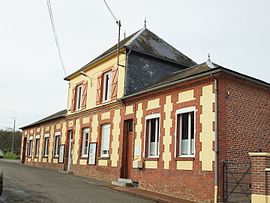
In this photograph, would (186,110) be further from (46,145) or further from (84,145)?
(46,145)

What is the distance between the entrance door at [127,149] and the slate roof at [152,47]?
3948mm

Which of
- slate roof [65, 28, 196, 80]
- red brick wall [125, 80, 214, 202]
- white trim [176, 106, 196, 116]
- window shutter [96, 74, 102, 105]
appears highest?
slate roof [65, 28, 196, 80]

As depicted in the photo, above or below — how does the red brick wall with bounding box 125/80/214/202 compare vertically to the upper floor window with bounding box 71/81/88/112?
below

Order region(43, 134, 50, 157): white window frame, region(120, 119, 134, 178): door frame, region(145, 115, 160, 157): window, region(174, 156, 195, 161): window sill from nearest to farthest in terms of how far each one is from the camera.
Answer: region(174, 156, 195, 161): window sill < region(145, 115, 160, 157): window < region(120, 119, 134, 178): door frame < region(43, 134, 50, 157): white window frame

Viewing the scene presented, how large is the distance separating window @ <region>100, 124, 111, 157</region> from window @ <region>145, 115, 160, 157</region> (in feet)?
12.1

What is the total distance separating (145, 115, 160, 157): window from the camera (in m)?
15.2

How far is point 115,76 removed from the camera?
18859 millimetres

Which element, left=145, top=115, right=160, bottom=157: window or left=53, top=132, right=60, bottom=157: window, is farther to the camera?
left=53, top=132, right=60, bottom=157: window

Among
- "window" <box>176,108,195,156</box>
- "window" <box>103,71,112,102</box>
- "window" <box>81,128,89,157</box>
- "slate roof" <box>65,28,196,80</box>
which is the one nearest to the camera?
"window" <box>176,108,195,156</box>

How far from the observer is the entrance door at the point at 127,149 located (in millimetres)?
16875

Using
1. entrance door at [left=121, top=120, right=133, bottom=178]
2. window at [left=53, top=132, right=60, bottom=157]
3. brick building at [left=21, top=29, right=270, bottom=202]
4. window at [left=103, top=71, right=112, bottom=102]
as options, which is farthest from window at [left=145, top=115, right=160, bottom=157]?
window at [left=53, top=132, right=60, bottom=157]

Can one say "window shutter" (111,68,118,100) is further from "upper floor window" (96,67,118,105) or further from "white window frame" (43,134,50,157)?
"white window frame" (43,134,50,157)

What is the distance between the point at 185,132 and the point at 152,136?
2.17 metres

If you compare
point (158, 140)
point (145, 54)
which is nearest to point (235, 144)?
point (158, 140)
